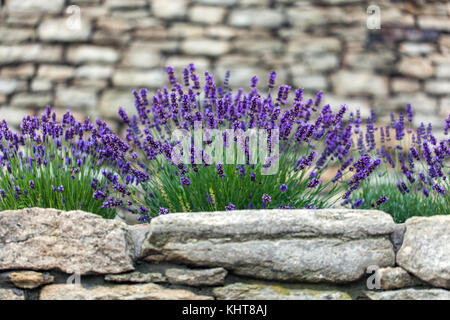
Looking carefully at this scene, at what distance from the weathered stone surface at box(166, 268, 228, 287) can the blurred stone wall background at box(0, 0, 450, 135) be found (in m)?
→ 2.14

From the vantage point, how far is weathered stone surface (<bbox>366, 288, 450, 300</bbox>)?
206cm

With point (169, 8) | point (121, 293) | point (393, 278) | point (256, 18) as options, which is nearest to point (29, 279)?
point (121, 293)

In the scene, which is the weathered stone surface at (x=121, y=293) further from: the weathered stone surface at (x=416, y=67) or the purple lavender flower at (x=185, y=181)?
the weathered stone surface at (x=416, y=67)

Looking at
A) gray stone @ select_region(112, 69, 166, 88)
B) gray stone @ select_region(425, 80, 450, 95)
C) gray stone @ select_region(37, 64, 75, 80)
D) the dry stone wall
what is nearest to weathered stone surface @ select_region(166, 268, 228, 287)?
the dry stone wall

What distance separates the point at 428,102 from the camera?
13.6 ft

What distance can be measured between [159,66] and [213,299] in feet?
7.95

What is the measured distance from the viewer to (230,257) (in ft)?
6.77

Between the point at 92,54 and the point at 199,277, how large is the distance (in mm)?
2631

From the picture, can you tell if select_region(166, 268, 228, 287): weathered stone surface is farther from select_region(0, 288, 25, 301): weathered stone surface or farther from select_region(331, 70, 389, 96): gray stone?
select_region(331, 70, 389, 96): gray stone

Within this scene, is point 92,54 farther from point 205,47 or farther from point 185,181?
point 185,181

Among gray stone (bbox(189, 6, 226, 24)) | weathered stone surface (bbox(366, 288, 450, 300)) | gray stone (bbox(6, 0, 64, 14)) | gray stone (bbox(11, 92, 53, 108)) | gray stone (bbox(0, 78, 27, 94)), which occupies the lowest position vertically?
weathered stone surface (bbox(366, 288, 450, 300))

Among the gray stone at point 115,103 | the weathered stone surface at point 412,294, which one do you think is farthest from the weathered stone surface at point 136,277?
the gray stone at point 115,103

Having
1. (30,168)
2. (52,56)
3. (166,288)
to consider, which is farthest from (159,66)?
(166,288)
